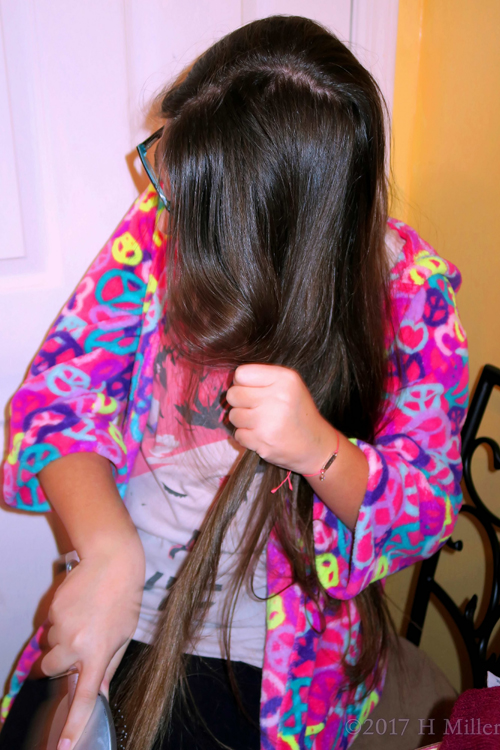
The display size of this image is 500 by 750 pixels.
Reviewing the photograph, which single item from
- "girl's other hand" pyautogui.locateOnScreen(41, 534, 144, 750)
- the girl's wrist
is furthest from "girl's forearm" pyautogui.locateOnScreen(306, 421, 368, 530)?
"girl's other hand" pyautogui.locateOnScreen(41, 534, 144, 750)

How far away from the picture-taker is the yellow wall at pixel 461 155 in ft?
2.51

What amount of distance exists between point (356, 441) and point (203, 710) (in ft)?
1.07

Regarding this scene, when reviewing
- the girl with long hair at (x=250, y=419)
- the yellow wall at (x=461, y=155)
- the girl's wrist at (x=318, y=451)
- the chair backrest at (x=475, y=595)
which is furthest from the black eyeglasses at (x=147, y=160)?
the chair backrest at (x=475, y=595)

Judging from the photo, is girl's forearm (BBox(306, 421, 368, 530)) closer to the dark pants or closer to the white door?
the dark pants

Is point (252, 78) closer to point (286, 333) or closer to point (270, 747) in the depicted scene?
point (286, 333)

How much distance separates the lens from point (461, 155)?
82 centimetres

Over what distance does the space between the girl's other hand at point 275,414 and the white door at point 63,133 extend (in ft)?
1.22

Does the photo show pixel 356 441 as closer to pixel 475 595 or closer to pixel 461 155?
pixel 475 595

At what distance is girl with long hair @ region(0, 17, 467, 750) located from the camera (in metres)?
0.49

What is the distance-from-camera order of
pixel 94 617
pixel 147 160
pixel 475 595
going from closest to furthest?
Answer: pixel 94 617 < pixel 147 160 < pixel 475 595

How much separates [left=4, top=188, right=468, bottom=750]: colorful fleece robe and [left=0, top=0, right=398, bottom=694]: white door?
7 cm

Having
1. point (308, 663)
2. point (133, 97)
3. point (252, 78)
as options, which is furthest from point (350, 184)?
point (308, 663)

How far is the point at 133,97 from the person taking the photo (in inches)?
27.2

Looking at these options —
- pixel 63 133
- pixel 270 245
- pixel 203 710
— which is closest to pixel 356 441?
pixel 270 245
